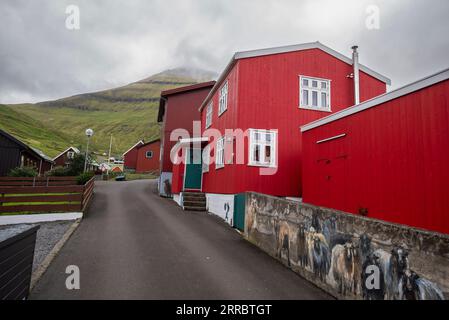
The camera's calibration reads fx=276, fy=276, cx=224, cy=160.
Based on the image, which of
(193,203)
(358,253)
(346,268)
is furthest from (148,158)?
(358,253)

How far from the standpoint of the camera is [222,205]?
12.7m

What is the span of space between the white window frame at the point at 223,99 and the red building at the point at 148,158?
34.9 metres

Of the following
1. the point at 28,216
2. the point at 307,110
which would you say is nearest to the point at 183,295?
the point at 28,216

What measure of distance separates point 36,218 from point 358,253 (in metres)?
11.4

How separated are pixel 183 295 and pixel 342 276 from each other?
271 centimetres

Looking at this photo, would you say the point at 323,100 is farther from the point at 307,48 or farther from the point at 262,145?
the point at 262,145

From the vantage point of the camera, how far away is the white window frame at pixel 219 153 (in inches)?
534

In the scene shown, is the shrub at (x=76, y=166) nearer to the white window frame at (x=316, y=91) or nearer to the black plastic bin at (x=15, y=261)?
the white window frame at (x=316, y=91)

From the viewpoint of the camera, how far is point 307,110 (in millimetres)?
12836

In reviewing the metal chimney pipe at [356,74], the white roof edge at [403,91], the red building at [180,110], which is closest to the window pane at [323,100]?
the metal chimney pipe at [356,74]

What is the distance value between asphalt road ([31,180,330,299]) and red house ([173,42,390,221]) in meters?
3.12

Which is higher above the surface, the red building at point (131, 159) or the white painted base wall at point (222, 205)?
the red building at point (131, 159)

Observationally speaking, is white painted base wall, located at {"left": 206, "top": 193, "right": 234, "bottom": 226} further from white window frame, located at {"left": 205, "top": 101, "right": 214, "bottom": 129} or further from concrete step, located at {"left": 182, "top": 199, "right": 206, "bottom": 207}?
white window frame, located at {"left": 205, "top": 101, "right": 214, "bottom": 129}

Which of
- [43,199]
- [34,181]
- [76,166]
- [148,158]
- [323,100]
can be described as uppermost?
[323,100]
